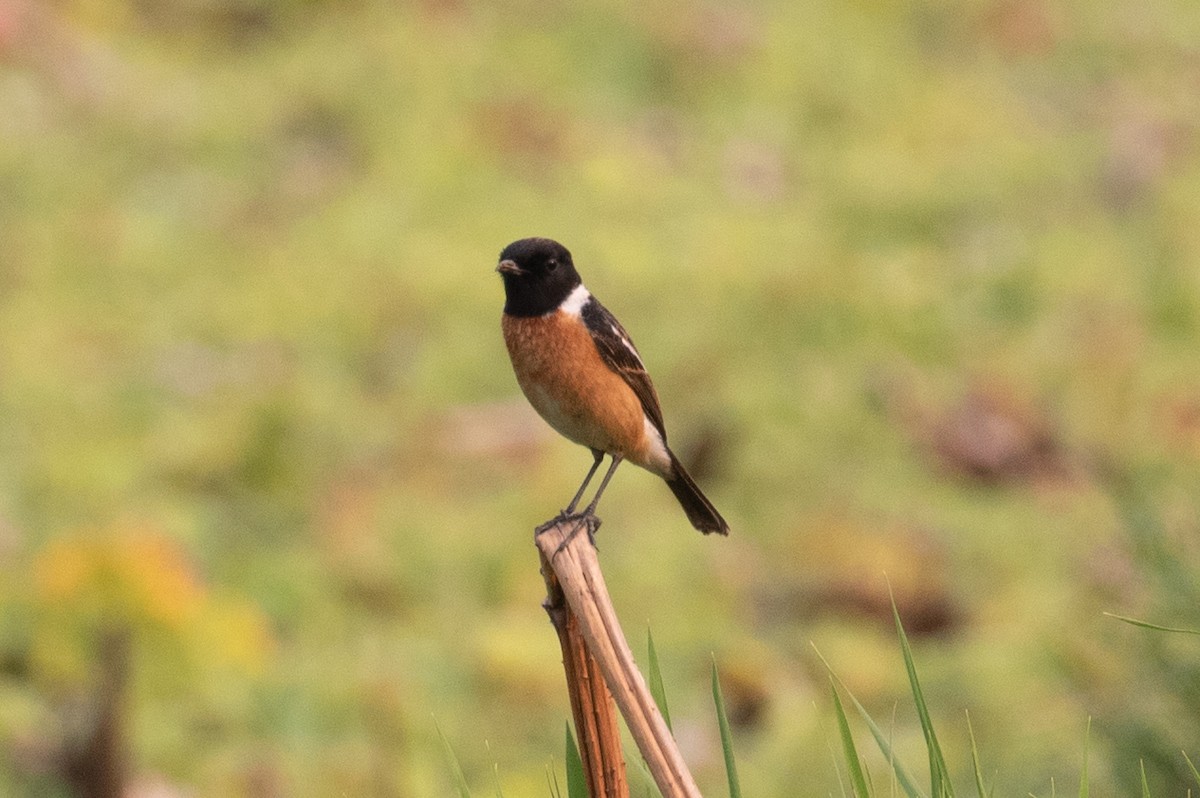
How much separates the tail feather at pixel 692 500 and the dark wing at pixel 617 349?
10cm

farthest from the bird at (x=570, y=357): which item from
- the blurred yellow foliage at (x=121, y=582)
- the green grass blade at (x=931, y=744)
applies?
the blurred yellow foliage at (x=121, y=582)

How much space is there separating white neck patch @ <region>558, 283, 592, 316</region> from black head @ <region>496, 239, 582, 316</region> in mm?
12

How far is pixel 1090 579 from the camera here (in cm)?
600

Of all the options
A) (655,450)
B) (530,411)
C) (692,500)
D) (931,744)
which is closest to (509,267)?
(655,450)

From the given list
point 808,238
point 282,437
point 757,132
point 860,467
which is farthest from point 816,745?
point 757,132

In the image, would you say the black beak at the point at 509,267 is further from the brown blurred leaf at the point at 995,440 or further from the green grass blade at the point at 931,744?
the brown blurred leaf at the point at 995,440

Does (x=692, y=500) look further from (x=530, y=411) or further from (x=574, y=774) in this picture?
(x=530, y=411)

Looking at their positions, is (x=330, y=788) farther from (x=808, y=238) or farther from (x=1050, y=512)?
(x=808, y=238)

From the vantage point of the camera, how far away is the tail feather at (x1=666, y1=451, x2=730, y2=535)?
407cm

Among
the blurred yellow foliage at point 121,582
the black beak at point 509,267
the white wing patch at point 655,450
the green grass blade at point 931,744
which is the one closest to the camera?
the green grass blade at point 931,744

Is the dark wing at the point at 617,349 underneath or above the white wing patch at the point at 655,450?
above

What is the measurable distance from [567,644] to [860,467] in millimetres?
4651

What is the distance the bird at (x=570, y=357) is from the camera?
3887mm

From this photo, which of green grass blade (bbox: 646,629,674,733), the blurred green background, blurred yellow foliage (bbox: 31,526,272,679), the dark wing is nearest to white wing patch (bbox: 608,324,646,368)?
the dark wing
